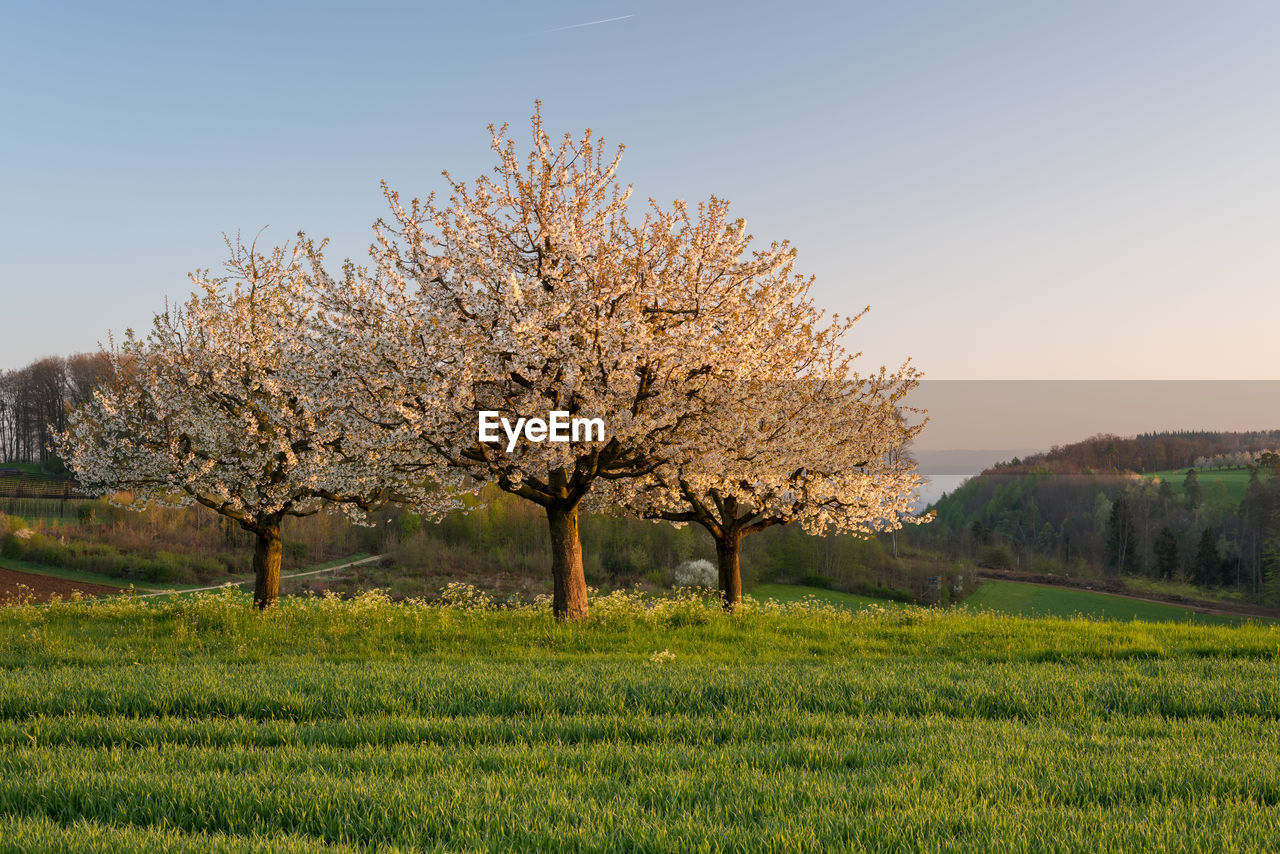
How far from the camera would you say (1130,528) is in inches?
2995

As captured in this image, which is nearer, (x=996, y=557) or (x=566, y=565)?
(x=566, y=565)

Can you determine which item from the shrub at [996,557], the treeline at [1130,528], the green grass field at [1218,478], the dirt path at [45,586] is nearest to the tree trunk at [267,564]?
the dirt path at [45,586]

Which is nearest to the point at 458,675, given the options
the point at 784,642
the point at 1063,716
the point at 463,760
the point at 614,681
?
the point at 614,681

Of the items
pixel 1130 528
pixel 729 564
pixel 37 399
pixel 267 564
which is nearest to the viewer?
pixel 267 564

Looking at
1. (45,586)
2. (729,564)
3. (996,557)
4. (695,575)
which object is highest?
(729,564)

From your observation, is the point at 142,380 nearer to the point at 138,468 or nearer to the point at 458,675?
the point at 138,468

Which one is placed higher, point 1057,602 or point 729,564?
point 729,564

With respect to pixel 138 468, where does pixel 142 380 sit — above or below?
above

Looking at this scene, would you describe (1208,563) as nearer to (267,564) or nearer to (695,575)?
(695,575)

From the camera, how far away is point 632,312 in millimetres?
14508

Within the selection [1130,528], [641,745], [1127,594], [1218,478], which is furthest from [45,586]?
[1218,478]

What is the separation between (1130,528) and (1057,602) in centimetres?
2913

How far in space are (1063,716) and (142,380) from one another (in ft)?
71.7

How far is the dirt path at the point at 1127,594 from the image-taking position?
2239 inches
